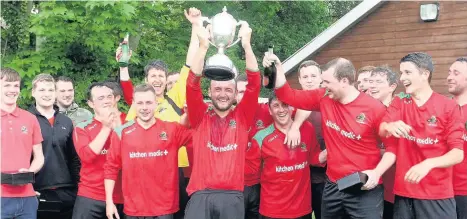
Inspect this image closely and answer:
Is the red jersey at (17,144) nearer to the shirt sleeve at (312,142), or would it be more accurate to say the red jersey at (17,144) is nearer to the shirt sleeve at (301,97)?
the shirt sleeve at (301,97)

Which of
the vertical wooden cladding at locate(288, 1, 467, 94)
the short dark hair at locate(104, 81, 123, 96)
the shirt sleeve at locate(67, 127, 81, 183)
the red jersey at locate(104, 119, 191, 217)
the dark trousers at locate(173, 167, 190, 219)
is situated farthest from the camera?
the vertical wooden cladding at locate(288, 1, 467, 94)

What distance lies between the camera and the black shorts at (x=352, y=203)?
212 inches

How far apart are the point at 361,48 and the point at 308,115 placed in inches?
379

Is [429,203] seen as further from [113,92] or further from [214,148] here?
[113,92]

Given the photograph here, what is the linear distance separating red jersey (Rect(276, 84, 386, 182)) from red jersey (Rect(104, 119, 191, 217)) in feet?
4.03

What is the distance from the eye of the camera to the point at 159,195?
18.8 feet

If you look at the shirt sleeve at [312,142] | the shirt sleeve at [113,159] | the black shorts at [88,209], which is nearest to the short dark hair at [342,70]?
the shirt sleeve at [312,142]

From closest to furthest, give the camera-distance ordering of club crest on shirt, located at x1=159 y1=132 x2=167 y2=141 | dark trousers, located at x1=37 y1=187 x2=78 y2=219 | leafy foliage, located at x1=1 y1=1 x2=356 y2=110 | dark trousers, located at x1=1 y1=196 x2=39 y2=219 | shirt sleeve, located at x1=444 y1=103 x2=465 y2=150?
shirt sleeve, located at x1=444 y1=103 x2=465 y2=150 → club crest on shirt, located at x1=159 y1=132 x2=167 y2=141 → dark trousers, located at x1=1 y1=196 x2=39 y2=219 → dark trousers, located at x1=37 y1=187 x2=78 y2=219 → leafy foliage, located at x1=1 y1=1 x2=356 y2=110

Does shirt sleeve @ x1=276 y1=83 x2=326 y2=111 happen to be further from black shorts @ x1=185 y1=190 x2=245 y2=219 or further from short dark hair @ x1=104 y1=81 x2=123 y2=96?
short dark hair @ x1=104 y1=81 x2=123 y2=96

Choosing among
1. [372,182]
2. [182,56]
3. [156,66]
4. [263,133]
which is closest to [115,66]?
[182,56]

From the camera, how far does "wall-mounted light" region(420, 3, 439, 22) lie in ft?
44.2

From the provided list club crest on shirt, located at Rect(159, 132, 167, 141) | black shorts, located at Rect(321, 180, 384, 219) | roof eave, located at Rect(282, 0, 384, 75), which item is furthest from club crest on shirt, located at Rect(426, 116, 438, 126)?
roof eave, located at Rect(282, 0, 384, 75)

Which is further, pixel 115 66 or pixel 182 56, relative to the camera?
pixel 182 56

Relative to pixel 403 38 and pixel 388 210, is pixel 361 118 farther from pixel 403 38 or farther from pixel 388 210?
pixel 403 38
